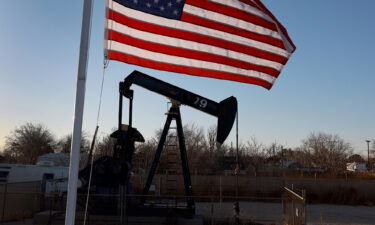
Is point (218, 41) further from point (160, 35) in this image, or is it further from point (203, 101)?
point (203, 101)

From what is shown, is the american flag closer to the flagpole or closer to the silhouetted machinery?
the flagpole

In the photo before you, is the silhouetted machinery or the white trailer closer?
the silhouetted machinery

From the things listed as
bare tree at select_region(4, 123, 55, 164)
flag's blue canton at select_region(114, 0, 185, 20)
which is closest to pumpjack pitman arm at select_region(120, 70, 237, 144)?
flag's blue canton at select_region(114, 0, 185, 20)

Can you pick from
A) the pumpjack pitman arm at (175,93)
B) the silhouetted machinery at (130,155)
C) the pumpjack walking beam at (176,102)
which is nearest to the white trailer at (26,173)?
the silhouetted machinery at (130,155)

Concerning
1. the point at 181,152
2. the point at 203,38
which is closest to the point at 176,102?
the point at 181,152

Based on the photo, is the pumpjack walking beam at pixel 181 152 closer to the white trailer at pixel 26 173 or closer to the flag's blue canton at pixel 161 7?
the flag's blue canton at pixel 161 7

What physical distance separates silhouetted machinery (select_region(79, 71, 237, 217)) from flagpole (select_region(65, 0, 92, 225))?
7349mm

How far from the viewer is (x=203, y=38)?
6.08 m

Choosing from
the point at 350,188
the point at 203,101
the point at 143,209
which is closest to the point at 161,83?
the point at 203,101

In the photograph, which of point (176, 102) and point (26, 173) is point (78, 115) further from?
point (26, 173)

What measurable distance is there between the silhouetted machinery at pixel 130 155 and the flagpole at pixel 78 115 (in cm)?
735

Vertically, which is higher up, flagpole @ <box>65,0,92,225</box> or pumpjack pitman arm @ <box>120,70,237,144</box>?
pumpjack pitman arm @ <box>120,70,237,144</box>

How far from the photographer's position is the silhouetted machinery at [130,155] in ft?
37.6

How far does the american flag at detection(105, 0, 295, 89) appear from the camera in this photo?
18.6ft
